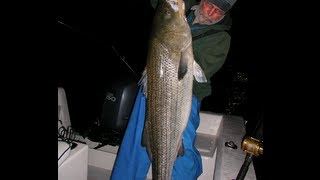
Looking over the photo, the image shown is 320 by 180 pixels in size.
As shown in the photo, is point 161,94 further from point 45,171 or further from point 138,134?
point 45,171

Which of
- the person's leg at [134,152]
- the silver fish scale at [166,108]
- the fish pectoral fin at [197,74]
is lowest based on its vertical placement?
the person's leg at [134,152]

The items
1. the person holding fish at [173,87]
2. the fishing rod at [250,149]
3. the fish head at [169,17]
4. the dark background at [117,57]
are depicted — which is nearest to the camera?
the fish head at [169,17]

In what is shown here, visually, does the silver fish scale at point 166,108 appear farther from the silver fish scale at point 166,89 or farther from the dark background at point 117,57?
the dark background at point 117,57

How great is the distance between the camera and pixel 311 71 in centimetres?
1125

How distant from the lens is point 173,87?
211 centimetres

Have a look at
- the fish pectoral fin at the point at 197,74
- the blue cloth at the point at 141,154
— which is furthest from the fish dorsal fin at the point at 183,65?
the blue cloth at the point at 141,154

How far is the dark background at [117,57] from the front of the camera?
24.6 feet

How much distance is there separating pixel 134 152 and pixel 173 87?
1016mm

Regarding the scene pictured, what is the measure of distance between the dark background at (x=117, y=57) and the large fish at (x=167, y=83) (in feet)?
1.52

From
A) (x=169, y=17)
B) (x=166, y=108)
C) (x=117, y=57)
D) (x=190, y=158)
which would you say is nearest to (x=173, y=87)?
(x=166, y=108)

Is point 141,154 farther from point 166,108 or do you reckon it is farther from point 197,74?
point 197,74

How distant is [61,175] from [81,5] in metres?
31.7

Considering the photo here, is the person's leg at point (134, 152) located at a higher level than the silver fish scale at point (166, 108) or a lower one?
lower

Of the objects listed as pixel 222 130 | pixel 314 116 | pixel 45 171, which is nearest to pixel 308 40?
pixel 314 116
